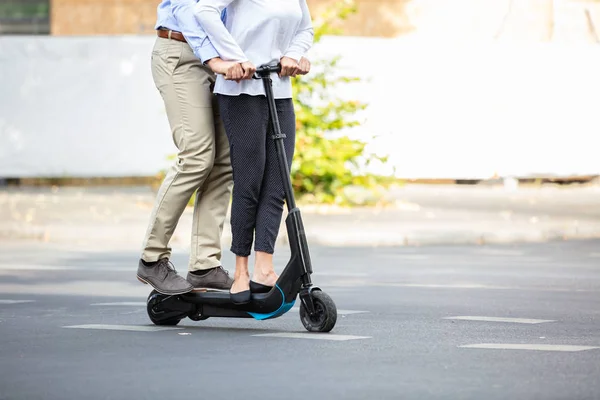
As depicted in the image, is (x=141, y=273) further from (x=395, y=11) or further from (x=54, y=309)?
(x=395, y=11)

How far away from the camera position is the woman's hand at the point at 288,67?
24.1 ft

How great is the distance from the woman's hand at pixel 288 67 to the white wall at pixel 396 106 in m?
14.3

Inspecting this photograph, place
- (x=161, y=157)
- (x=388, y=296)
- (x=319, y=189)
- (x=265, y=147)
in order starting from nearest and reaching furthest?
(x=265, y=147) → (x=388, y=296) → (x=319, y=189) → (x=161, y=157)

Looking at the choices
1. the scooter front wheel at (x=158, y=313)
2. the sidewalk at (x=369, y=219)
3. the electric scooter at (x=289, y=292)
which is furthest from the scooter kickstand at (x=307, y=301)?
the sidewalk at (x=369, y=219)

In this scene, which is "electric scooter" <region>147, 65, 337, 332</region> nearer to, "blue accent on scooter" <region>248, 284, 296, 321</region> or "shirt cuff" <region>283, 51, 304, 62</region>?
"blue accent on scooter" <region>248, 284, 296, 321</region>

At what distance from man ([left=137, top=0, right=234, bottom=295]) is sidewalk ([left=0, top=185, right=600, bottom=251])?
6.74 m

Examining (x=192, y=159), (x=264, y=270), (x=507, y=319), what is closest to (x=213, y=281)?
(x=264, y=270)

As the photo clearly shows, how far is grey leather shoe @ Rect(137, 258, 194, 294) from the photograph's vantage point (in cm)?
762

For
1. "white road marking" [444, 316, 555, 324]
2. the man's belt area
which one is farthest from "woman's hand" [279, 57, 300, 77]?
"white road marking" [444, 316, 555, 324]

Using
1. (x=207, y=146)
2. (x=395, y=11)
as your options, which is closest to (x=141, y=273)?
(x=207, y=146)

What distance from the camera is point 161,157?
22.7 m

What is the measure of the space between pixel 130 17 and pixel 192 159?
18.9 metres

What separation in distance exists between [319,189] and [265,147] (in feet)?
37.2

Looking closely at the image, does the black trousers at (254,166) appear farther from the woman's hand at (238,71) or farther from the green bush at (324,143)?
the green bush at (324,143)
